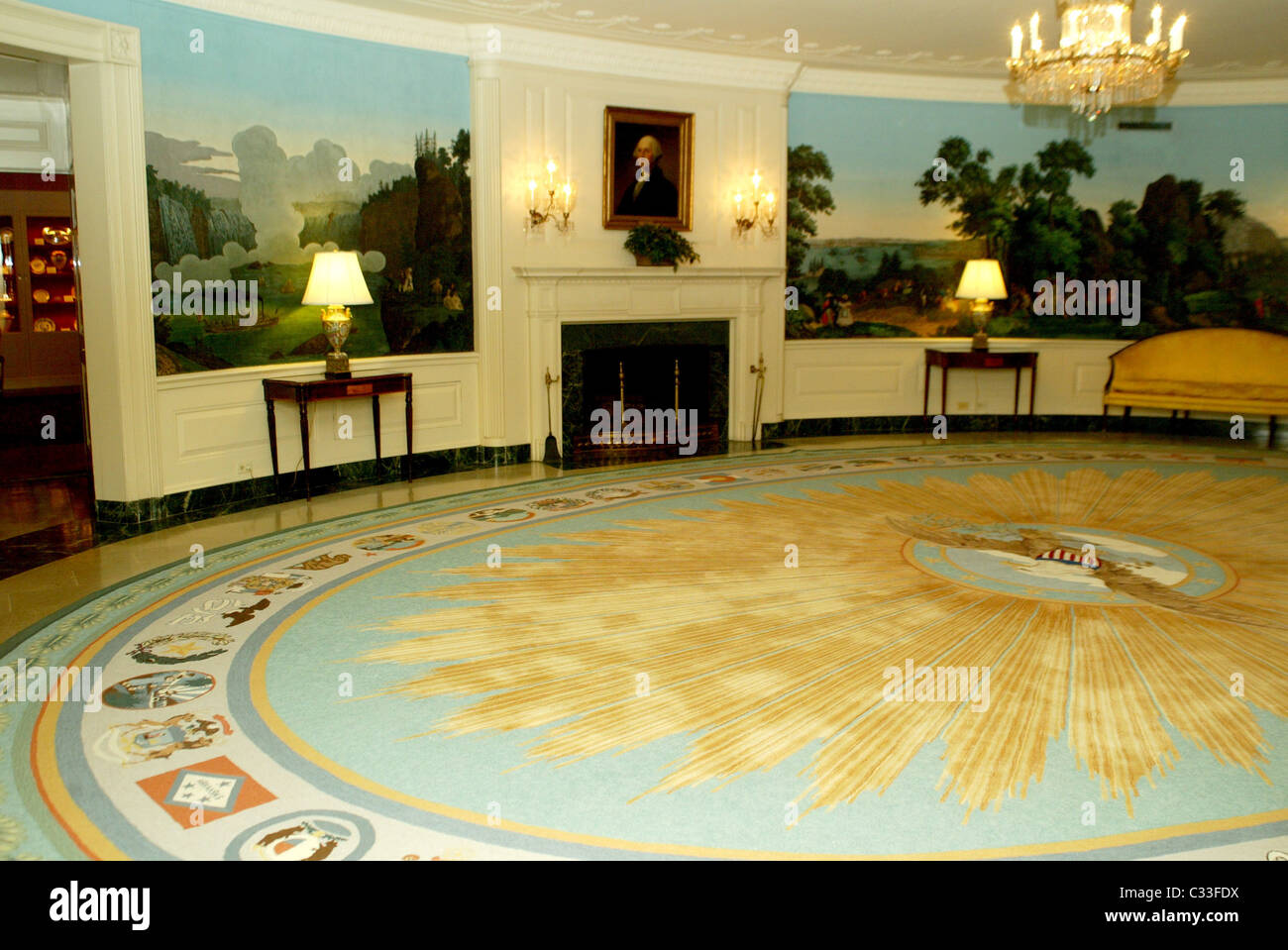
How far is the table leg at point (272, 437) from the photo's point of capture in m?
8.51

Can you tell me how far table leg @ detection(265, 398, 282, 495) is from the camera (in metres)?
8.51

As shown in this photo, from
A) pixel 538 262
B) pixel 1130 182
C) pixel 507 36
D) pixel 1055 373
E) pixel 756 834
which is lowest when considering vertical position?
pixel 756 834

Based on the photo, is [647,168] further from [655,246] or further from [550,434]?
[550,434]

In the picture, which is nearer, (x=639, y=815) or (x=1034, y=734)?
(x=639, y=815)

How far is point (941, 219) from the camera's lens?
12.5 m

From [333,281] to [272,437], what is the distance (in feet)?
4.54

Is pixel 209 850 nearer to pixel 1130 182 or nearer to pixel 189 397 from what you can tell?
pixel 189 397

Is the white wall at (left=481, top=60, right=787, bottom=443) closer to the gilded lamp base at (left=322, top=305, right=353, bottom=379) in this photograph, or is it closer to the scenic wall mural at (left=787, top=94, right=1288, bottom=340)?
the scenic wall mural at (left=787, top=94, right=1288, bottom=340)

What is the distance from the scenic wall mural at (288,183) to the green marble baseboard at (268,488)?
987mm

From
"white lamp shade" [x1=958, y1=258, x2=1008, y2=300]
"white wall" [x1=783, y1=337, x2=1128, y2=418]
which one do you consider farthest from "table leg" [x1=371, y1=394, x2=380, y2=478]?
"white lamp shade" [x1=958, y1=258, x2=1008, y2=300]

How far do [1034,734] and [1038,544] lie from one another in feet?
10.3

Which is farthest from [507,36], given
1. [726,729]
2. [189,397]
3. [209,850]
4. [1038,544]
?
[209,850]

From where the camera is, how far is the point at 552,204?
10.1 meters

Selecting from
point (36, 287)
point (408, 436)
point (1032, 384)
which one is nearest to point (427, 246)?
point (408, 436)
